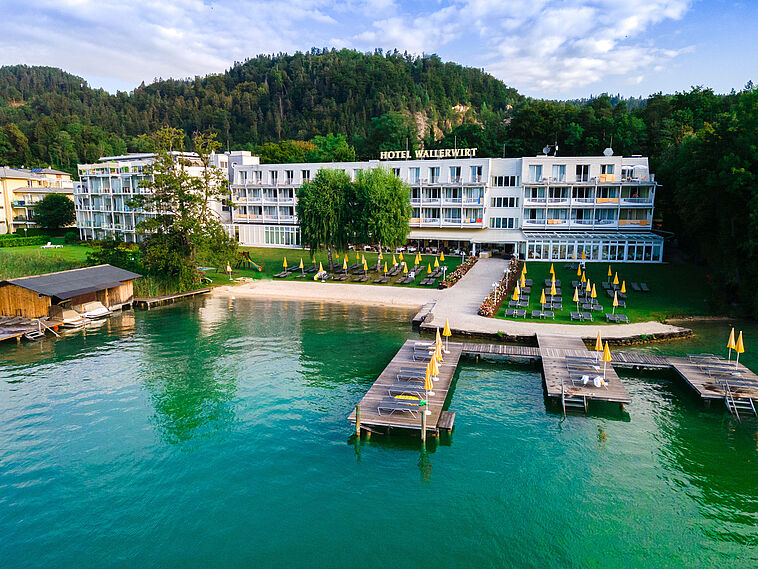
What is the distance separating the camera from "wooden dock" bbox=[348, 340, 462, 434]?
19.7 m

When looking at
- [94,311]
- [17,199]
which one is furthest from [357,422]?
[17,199]

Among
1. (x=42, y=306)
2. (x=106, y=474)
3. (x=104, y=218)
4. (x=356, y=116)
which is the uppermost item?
(x=356, y=116)

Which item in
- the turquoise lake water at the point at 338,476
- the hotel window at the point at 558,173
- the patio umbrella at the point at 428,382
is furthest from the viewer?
the hotel window at the point at 558,173

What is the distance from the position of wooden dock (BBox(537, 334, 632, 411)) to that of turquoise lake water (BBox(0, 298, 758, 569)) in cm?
90

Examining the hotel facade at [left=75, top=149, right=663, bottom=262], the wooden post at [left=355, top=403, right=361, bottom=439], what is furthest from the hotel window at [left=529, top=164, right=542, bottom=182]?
the wooden post at [left=355, top=403, right=361, bottom=439]

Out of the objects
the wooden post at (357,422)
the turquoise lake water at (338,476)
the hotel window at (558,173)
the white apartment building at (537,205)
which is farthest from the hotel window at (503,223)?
the wooden post at (357,422)

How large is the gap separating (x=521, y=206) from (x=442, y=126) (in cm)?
10982

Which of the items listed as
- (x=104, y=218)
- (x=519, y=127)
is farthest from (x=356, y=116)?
(x=104, y=218)

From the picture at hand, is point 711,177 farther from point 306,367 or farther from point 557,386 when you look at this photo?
point 306,367

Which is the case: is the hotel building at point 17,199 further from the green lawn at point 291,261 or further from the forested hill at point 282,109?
the green lawn at point 291,261

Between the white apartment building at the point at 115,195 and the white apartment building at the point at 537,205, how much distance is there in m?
22.4

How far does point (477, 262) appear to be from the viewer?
56.2m

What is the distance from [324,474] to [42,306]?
97.6 ft

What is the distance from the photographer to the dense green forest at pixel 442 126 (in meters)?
38.4
